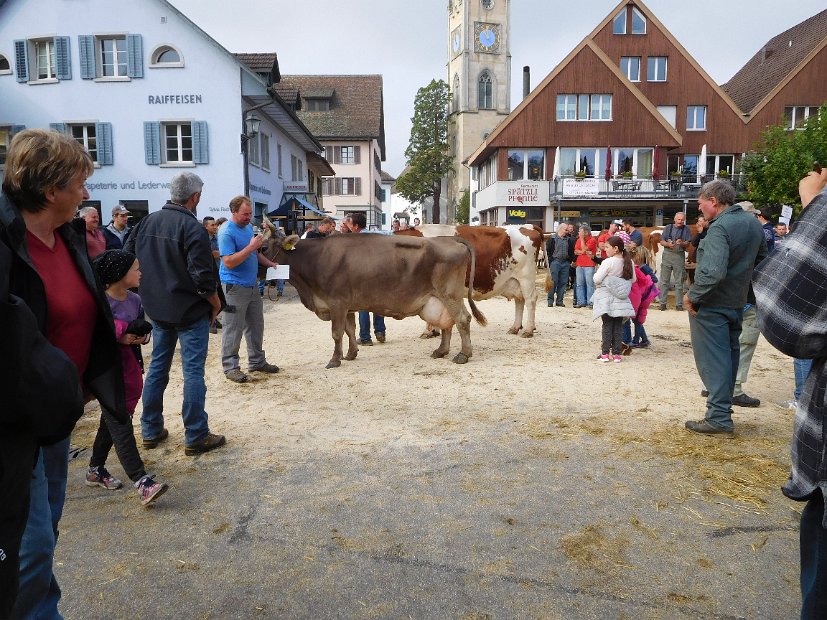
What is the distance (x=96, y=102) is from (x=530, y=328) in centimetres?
1765

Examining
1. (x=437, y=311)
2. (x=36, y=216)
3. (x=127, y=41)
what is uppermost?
(x=127, y=41)

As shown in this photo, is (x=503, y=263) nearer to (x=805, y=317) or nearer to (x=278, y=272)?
(x=278, y=272)

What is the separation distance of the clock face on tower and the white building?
47963 mm

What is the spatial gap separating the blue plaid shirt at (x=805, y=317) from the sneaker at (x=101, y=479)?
3532 millimetres

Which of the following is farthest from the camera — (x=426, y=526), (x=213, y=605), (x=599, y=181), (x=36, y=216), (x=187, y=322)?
(x=599, y=181)

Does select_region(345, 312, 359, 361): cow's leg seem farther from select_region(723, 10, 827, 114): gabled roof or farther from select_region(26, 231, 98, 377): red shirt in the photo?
select_region(723, 10, 827, 114): gabled roof

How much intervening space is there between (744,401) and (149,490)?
487 cm

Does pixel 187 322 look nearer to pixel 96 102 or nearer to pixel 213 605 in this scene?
pixel 213 605

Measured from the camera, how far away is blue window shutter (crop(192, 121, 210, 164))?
789 inches

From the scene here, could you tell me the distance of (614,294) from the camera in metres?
7.36

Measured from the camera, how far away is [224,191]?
20203 mm

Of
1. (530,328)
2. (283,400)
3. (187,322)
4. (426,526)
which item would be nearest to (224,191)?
(530,328)

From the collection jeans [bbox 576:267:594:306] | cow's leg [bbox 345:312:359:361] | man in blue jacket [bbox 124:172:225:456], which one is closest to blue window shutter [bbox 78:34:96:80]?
jeans [bbox 576:267:594:306]

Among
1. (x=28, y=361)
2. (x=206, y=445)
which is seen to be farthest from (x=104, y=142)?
(x=28, y=361)
